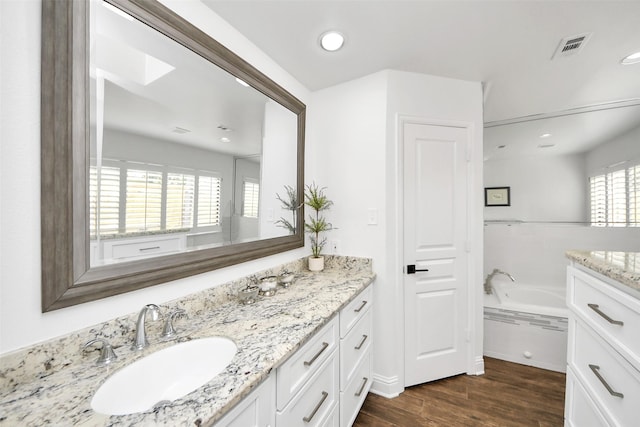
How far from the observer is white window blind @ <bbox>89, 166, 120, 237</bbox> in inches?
32.6

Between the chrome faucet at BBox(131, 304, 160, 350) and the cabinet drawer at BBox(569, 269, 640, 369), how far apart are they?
1628mm

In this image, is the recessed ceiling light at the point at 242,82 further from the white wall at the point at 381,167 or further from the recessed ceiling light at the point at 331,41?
the white wall at the point at 381,167

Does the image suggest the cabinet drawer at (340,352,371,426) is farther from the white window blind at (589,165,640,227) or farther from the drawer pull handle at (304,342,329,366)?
the white window blind at (589,165,640,227)

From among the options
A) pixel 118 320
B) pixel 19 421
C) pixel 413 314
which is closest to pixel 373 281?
pixel 413 314

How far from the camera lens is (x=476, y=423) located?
1552 mm

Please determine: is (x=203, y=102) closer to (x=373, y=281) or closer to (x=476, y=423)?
(x=373, y=281)

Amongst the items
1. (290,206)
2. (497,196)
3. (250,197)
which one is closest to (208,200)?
(250,197)

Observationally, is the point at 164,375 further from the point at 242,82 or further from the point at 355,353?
the point at 242,82

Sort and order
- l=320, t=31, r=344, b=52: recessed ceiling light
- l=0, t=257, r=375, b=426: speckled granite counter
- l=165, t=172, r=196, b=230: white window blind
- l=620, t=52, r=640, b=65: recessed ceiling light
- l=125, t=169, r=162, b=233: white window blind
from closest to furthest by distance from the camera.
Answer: l=0, t=257, r=375, b=426: speckled granite counter
l=125, t=169, r=162, b=233: white window blind
l=165, t=172, r=196, b=230: white window blind
l=320, t=31, r=344, b=52: recessed ceiling light
l=620, t=52, r=640, b=65: recessed ceiling light

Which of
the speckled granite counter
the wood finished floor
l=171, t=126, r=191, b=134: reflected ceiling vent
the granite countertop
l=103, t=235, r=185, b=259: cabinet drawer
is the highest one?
l=171, t=126, r=191, b=134: reflected ceiling vent

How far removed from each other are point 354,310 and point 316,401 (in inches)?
21.1

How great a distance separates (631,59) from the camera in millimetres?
1690

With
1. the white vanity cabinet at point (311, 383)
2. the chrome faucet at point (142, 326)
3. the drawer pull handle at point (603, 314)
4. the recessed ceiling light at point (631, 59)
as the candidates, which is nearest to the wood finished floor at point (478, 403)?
the white vanity cabinet at point (311, 383)

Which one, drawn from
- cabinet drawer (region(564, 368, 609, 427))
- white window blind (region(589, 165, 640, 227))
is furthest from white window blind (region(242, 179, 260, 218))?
white window blind (region(589, 165, 640, 227))
